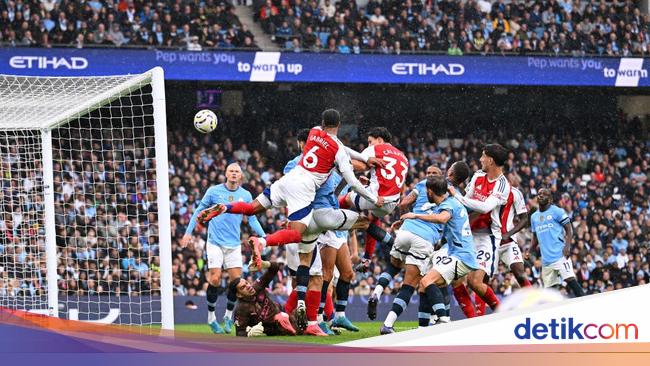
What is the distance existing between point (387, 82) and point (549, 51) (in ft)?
15.0

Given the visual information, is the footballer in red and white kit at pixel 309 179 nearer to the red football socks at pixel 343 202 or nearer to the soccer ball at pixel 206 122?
the red football socks at pixel 343 202

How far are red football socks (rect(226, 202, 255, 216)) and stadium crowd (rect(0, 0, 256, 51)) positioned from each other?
1456 centimetres

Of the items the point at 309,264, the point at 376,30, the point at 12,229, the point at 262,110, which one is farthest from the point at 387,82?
the point at 309,264

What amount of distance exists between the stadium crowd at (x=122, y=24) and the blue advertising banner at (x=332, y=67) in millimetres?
344

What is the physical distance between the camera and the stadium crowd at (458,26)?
2694 centimetres

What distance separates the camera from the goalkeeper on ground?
446 inches

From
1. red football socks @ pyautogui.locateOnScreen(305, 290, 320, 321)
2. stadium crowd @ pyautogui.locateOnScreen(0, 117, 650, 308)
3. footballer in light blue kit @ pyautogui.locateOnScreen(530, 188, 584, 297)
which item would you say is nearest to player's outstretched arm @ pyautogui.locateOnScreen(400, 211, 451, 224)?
red football socks @ pyautogui.locateOnScreen(305, 290, 320, 321)

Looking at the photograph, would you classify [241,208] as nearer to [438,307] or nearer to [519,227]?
[438,307]

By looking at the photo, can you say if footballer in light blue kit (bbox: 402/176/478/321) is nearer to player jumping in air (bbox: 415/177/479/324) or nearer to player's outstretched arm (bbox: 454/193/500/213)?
player jumping in air (bbox: 415/177/479/324)

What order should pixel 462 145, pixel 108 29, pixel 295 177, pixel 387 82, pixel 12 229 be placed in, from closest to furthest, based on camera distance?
pixel 295 177 < pixel 12 229 < pixel 108 29 < pixel 387 82 < pixel 462 145

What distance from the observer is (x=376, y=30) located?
2734 centimetres

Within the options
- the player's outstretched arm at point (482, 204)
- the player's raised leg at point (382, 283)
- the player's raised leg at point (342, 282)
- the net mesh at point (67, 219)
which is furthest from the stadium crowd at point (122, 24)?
the player's outstretched arm at point (482, 204)

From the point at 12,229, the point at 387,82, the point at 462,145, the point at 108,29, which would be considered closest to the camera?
the point at 12,229

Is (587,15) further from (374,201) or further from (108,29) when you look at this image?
(374,201)
